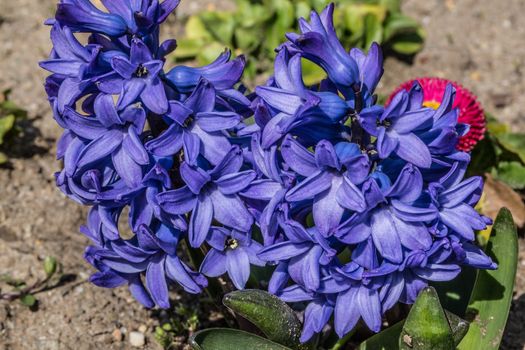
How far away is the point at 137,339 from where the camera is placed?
3.53 metres

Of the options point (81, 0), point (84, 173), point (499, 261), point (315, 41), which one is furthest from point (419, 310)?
point (81, 0)

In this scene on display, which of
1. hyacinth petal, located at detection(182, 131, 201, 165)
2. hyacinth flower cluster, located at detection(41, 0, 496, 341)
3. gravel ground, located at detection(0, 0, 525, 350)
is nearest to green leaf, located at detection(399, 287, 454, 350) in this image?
hyacinth flower cluster, located at detection(41, 0, 496, 341)

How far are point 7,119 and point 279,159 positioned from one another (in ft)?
7.21

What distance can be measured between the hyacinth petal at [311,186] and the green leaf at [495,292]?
81 centimetres

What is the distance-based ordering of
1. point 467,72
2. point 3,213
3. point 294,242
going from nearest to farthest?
point 294,242, point 3,213, point 467,72

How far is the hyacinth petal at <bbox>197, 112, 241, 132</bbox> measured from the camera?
250cm

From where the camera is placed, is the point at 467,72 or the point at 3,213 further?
the point at 467,72

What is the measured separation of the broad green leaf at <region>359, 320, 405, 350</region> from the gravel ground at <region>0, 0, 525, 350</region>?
2.91 ft

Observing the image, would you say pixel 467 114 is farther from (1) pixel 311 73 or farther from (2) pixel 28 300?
(2) pixel 28 300

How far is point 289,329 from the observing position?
→ 2.81 meters

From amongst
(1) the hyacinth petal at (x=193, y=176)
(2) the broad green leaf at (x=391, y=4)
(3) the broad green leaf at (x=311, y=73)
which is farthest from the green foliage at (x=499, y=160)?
(1) the hyacinth petal at (x=193, y=176)

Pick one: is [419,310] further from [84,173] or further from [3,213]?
[3,213]

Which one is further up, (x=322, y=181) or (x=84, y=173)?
(x=322, y=181)

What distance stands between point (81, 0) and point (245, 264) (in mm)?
1003
